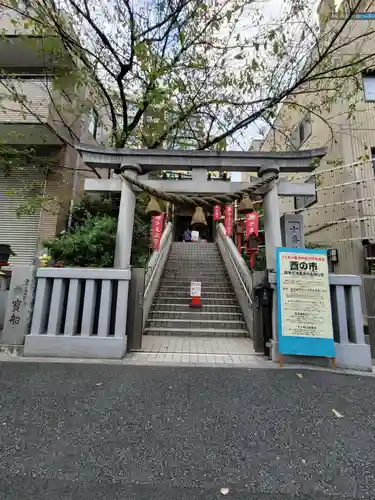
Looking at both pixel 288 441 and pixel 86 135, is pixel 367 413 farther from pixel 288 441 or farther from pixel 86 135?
pixel 86 135

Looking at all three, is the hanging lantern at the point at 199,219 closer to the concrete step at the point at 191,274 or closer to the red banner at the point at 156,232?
the red banner at the point at 156,232

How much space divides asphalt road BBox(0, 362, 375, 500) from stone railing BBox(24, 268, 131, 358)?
0.65 meters

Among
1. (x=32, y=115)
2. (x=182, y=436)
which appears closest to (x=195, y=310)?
(x=182, y=436)

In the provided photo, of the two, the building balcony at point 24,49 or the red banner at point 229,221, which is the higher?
the building balcony at point 24,49

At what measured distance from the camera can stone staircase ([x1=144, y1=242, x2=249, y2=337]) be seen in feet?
20.1

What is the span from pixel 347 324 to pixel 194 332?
3.10 metres

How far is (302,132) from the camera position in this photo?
439 inches

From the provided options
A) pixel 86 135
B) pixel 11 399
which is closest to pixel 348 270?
pixel 11 399

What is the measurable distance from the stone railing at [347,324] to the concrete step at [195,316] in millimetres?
2312

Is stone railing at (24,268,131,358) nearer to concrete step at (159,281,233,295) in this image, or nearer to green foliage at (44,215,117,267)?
green foliage at (44,215,117,267)

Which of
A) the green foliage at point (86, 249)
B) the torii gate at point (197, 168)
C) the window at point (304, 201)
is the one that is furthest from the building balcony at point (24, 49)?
the window at point (304, 201)

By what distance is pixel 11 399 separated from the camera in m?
2.83

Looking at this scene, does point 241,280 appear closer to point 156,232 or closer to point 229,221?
point 156,232

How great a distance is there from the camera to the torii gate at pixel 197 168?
5125 mm
